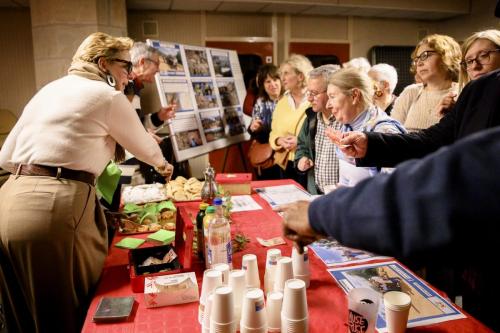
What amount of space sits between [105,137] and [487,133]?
1.52 m

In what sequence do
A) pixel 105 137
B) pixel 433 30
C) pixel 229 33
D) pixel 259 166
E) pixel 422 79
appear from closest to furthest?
1. pixel 105 137
2. pixel 422 79
3. pixel 259 166
4. pixel 229 33
5. pixel 433 30

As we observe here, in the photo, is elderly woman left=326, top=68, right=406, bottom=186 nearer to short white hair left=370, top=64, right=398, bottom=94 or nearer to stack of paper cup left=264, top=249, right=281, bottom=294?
stack of paper cup left=264, top=249, right=281, bottom=294

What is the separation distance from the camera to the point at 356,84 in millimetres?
2072

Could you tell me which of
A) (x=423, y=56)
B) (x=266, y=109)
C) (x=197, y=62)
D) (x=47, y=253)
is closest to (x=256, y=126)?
(x=266, y=109)

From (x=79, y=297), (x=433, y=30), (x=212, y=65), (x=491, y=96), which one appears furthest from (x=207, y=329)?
(x=433, y=30)

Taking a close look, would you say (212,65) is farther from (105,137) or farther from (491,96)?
(491,96)

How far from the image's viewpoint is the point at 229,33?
568 cm

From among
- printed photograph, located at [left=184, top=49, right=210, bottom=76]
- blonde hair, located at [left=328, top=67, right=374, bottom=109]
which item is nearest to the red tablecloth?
blonde hair, located at [left=328, top=67, right=374, bottom=109]

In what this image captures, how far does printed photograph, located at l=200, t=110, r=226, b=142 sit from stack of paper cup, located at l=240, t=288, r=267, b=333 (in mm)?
2971

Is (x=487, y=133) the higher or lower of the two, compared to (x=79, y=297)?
higher

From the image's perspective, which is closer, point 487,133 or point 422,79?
point 487,133

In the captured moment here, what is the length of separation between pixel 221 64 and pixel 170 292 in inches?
138

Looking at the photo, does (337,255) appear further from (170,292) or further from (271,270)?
(170,292)

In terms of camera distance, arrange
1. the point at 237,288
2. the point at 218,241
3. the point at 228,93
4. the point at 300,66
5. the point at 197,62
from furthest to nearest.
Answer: the point at 228,93, the point at 197,62, the point at 300,66, the point at 218,241, the point at 237,288
